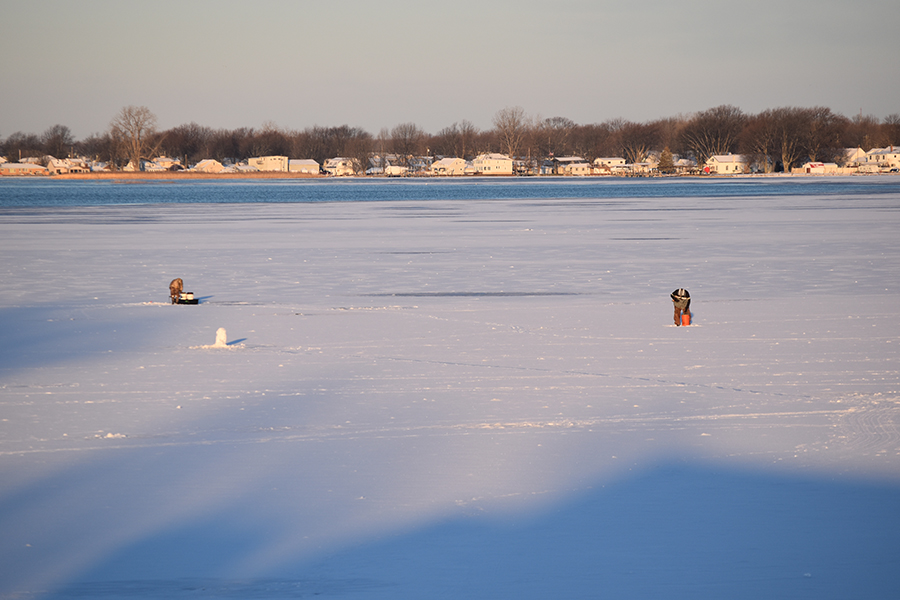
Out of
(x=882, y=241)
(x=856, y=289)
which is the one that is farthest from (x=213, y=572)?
(x=882, y=241)

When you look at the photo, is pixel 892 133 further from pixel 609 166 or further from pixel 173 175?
pixel 173 175

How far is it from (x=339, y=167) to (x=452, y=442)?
164980 millimetres

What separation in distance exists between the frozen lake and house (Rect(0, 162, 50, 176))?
162 meters

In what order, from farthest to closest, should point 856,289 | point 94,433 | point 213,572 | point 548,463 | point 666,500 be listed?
point 856,289 < point 94,433 < point 548,463 < point 666,500 < point 213,572

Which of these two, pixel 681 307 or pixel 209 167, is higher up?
pixel 209 167

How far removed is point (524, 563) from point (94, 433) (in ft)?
11.6

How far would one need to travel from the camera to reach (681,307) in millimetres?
10188

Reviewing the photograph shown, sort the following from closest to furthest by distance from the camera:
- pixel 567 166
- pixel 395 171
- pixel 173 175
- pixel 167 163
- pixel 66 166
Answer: pixel 173 175 → pixel 167 163 → pixel 66 166 → pixel 567 166 → pixel 395 171

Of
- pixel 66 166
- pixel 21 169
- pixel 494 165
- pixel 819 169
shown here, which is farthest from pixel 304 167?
pixel 819 169

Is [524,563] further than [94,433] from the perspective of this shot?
No

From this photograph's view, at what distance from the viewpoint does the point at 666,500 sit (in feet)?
16.1

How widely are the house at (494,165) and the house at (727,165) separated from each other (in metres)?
35.8

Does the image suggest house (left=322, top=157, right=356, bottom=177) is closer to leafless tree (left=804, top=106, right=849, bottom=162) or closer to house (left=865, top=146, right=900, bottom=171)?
leafless tree (left=804, top=106, right=849, bottom=162)

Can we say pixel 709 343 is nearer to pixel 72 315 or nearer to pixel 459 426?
pixel 459 426
